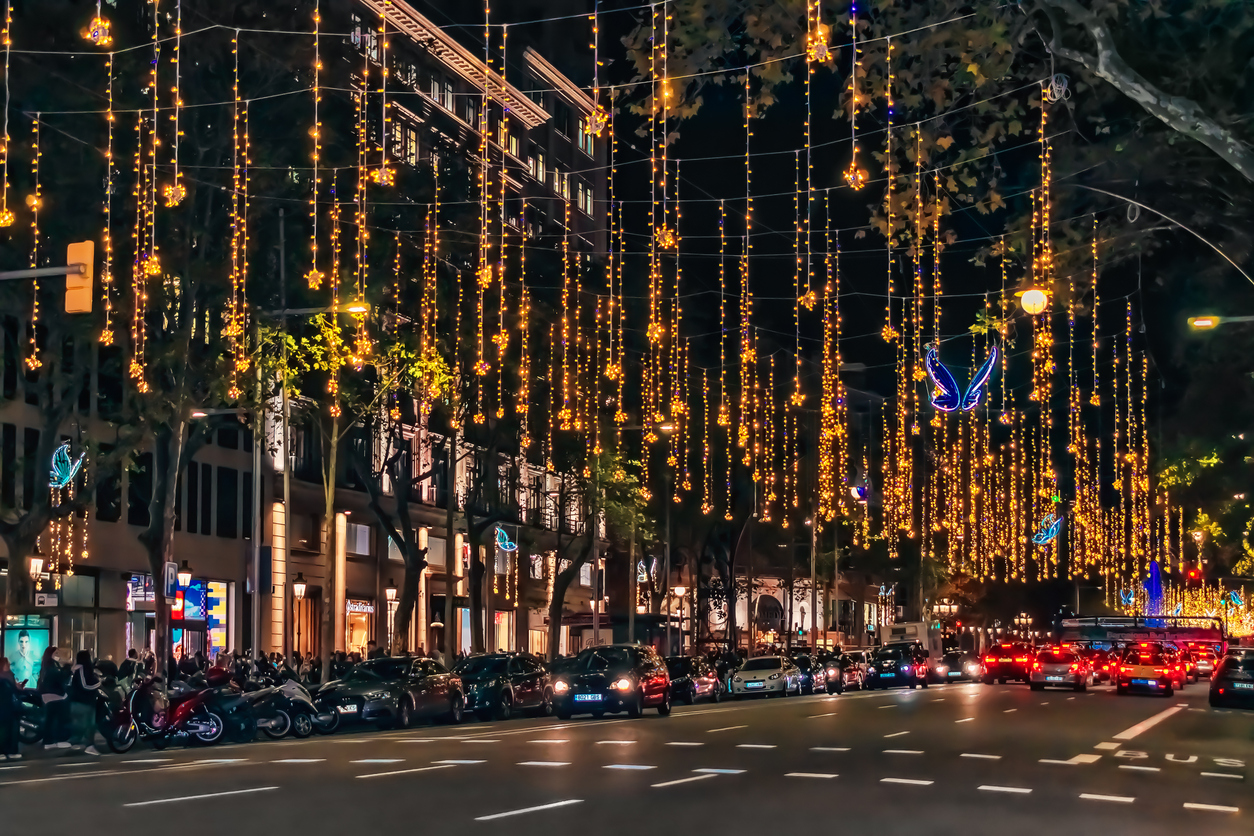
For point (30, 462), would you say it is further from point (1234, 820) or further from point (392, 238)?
point (1234, 820)

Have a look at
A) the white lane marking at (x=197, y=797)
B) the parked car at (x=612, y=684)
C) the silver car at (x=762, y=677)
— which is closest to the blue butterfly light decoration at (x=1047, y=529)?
the silver car at (x=762, y=677)

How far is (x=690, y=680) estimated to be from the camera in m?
50.0

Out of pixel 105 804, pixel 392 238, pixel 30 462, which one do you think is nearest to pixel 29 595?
pixel 30 462

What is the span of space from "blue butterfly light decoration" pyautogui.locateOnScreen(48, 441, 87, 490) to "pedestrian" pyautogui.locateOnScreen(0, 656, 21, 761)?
998cm

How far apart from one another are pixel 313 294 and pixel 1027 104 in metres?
18.6

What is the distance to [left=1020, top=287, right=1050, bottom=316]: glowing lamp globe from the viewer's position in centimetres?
2288

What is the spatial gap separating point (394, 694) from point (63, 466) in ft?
29.0

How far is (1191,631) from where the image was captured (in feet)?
289

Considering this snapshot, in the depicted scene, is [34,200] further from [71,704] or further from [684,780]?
[684,780]

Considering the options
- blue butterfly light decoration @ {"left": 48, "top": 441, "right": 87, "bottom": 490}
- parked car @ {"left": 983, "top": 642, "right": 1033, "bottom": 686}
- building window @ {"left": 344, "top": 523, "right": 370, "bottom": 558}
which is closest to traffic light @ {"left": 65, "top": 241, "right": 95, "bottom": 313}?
blue butterfly light decoration @ {"left": 48, "top": 441, "right": 87, "bottom": 490}

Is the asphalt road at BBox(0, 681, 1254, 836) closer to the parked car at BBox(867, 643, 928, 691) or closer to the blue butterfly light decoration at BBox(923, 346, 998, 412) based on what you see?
the blue butterfly light decoration at BBox(923, 346, 998, 412)

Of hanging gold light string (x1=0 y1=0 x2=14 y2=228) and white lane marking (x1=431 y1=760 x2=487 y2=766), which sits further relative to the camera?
hanging gold light string (x1=0 y1=0 x2=14 y2=228)

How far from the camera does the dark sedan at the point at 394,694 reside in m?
33.7

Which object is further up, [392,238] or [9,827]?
[392,238]
